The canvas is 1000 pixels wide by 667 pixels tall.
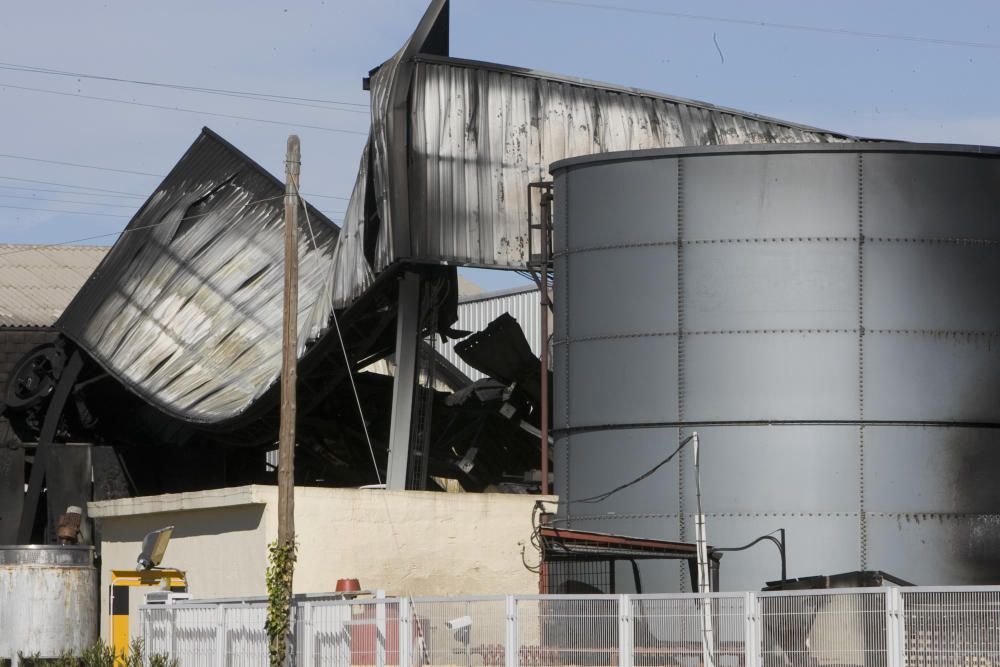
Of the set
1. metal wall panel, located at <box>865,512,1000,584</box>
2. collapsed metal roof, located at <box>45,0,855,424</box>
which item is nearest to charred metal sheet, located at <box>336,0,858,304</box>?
collapsed metal roof, located at <box>45,0,855,424</box>

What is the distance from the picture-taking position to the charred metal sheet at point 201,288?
115ft

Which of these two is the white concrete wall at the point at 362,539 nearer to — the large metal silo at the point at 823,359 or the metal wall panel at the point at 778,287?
the large metal silo at the point at 823,359

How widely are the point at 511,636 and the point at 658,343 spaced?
28.4ft

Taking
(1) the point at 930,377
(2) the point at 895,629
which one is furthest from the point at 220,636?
(1) the point at 930,377

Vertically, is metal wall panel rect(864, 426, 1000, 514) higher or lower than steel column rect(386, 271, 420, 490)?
lower

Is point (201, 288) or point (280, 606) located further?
point (201, 288)

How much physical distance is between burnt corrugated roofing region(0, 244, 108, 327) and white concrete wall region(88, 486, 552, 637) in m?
20.5

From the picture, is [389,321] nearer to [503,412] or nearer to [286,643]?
[503,412]

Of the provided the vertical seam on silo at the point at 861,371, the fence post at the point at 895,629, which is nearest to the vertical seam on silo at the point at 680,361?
the vertical seam on silo at the point at 861,371

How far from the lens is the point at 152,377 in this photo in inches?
1414

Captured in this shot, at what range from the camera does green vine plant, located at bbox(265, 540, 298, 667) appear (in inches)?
842

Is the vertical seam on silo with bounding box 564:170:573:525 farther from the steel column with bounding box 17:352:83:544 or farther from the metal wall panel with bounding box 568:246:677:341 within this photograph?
the steel column with bounding box 17:352:83:544

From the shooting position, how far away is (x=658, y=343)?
26438mm

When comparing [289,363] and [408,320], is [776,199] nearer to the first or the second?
[408,320]
